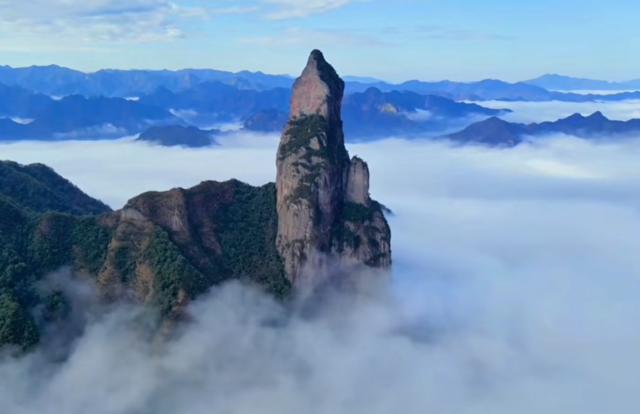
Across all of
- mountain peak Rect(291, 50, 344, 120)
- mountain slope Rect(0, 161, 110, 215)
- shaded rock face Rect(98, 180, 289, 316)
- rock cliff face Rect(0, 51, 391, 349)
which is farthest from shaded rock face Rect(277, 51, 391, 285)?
mountain slope Rect(0, 161, 110, 215)

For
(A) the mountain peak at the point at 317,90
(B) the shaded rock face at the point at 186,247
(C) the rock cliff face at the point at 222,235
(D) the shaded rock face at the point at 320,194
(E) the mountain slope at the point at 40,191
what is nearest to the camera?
(B) the shaded rock face at the point at 186,247

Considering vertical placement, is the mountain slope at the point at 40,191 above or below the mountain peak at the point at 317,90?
below

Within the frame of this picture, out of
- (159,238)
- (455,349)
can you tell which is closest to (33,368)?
(159,238)

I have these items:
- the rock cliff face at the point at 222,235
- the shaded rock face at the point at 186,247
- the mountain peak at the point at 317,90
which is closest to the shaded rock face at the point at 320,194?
the mountain peak at the point at 317,90

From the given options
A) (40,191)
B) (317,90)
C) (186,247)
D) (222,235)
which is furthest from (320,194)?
(40,191)

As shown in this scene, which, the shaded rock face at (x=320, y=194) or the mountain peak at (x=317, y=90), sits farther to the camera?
the mountain peak at (x=317, y=90)

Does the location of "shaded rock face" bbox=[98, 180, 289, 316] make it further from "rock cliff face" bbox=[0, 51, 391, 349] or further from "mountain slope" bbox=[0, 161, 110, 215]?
"mountain slope" bbox=[0, 161, 110, 215]

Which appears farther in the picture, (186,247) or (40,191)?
(40,191)

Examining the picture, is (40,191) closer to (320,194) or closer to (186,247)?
(186,247)

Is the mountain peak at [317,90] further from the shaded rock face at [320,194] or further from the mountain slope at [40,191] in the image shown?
the mountain slope at [40,191]
